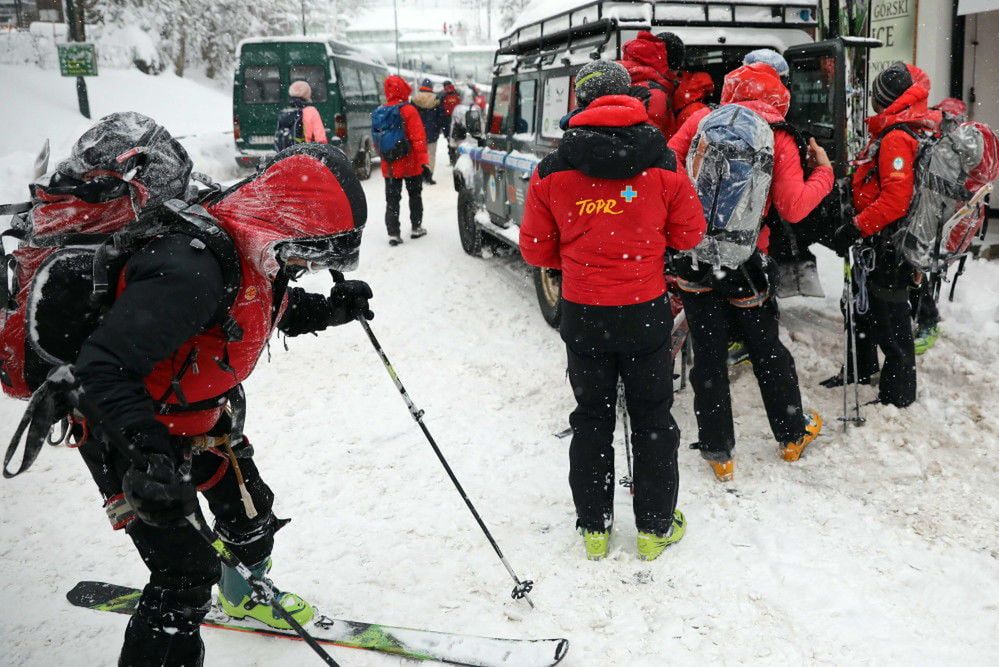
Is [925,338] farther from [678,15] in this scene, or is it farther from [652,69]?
[678,15]

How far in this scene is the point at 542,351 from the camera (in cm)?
601

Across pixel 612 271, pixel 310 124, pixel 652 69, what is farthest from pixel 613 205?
pixel 310 124

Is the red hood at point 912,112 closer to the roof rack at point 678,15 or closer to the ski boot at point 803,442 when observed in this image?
the roof rack at point 678,15

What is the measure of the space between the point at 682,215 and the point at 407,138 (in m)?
7.03

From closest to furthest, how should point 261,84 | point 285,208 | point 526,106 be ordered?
point 285,208
point 526,106
point 261,84

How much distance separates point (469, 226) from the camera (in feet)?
29.4

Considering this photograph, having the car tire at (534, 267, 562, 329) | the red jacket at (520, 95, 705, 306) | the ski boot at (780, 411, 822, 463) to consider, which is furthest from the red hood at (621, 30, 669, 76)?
the ski boot at (780, 411, 822, 463)

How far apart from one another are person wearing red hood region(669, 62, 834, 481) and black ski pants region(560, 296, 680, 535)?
0.65 meters

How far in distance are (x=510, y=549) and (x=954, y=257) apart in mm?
3217

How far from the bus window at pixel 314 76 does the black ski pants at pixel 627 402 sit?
1341 cm

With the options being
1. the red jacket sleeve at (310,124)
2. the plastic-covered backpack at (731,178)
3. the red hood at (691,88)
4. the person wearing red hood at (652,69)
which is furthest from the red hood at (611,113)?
the red jacket sleeve at (310,124)

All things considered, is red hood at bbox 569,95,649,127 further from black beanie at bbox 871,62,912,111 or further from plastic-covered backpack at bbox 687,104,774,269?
black beanie at bbox 871,62,912,111

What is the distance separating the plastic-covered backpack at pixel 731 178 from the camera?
345cm

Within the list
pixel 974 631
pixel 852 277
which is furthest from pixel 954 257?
pixel 974 631
